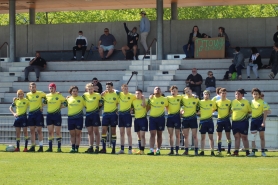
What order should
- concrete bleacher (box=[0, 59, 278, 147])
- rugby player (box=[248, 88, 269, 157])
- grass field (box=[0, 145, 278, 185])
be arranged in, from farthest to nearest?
concrete bleacher (box=[0, 59, 278, 147]) → rugby player (box=[248, 88, 269, 157]) → grass field (box=[0, 145, 278, 185])

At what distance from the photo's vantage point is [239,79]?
1207 inches

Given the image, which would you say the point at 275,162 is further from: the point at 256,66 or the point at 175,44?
the point at 175,44

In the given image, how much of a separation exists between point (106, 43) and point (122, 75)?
2429 millimetres

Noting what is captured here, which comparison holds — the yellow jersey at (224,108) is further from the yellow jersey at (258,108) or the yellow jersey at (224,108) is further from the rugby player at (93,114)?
the rugby player at (93,114)

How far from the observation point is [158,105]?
22.7 metres

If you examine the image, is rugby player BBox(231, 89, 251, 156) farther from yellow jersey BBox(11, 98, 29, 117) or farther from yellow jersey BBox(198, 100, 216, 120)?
yellow jersey BBox(11, 98, 29, 117)

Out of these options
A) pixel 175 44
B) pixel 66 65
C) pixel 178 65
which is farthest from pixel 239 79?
pixel 66 65

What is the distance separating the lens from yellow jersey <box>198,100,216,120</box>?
73.5ft

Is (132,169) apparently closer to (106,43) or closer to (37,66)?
(37,66)

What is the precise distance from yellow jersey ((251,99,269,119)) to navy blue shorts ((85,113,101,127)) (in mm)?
4641

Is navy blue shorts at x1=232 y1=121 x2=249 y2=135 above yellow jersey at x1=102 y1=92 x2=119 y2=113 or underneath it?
underneath

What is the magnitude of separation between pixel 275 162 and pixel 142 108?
5100mm

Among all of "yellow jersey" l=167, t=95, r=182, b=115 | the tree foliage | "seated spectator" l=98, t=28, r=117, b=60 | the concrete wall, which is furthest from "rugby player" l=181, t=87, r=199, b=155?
the tree foliage

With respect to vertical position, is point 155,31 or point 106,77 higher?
point 155,31
